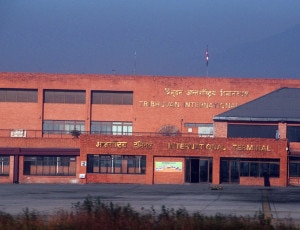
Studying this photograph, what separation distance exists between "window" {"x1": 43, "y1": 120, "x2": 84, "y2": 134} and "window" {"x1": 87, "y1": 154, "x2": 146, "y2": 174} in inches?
568

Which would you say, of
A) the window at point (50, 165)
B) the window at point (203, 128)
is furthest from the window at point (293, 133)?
the window at point (50, 165)

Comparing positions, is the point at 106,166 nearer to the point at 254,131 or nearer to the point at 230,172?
the point at 230,172

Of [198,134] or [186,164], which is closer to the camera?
[186,164]

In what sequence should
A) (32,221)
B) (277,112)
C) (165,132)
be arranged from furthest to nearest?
(165,132)
(277,112)
(32,221)

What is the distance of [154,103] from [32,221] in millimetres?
60489

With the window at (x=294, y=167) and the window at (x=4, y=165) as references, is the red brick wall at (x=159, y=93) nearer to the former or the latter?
the window at (x=4, y=165)

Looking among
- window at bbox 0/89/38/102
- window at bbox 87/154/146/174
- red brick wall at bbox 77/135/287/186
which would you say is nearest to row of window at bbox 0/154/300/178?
window at bbox 87/154/146/174

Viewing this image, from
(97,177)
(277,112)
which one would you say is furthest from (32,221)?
(277,112)

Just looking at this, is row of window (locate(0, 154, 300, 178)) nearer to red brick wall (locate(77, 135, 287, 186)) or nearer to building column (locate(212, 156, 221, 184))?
red brick wall (locate(77, 135, 287, 186))

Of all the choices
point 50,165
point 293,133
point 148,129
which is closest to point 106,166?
point 50,165

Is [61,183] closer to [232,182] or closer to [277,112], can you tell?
[232,182]

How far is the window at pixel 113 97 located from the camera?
8206cm

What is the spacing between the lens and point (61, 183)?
225ft

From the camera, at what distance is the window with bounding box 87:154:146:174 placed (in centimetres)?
6794
